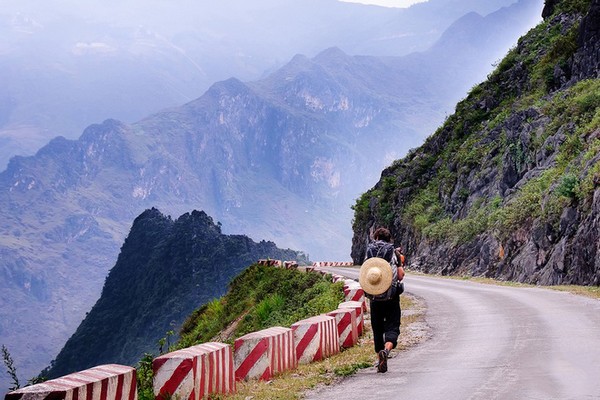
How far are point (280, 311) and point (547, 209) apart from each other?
1100 centimetres

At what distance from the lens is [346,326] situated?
14.4 metres

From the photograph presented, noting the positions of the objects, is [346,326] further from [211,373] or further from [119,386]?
[119,386]

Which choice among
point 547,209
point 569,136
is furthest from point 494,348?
point 569,136

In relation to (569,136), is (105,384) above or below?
below

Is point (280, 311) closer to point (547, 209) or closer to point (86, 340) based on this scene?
point (547, 209)

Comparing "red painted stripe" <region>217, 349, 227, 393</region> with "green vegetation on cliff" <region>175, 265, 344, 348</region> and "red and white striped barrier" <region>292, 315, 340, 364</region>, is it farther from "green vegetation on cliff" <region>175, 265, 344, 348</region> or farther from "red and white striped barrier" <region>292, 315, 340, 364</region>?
"green vegetation on cliff" <region>175, 265, 344, 348</region>

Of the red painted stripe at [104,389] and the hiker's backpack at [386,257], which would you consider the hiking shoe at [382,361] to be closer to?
the hiker's backpack at [386,257]

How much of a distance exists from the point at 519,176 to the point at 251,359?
31683 mm

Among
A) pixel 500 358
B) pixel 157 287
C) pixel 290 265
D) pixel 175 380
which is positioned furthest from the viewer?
pixel 157 287

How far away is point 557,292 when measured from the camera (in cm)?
2269

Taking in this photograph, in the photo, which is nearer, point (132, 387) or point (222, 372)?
point (132, 387)

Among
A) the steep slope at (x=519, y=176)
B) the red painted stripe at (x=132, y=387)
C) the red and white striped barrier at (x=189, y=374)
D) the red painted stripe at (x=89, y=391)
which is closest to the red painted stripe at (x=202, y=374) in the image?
the red and white striped barrier at (x=189, y=374)

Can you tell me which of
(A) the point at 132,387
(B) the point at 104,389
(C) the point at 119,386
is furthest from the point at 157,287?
(B) the point at 104,389

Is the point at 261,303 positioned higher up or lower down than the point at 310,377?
higher up
